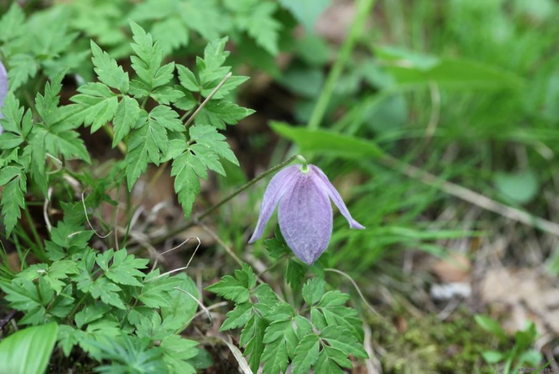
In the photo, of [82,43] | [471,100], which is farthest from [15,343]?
[471,100]

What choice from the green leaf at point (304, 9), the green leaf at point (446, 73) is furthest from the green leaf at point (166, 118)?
the green leaf at point (446, 73)

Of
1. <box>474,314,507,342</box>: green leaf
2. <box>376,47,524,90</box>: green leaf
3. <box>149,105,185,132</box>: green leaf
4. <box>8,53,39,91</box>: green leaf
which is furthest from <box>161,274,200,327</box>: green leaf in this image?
<box>376,47,524,90</box>: green leaf

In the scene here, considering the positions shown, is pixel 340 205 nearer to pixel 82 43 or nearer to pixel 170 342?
pixel 170 342

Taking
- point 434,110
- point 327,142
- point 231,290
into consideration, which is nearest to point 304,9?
point 327,142

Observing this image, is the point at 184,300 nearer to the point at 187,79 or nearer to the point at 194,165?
the point at 194,165

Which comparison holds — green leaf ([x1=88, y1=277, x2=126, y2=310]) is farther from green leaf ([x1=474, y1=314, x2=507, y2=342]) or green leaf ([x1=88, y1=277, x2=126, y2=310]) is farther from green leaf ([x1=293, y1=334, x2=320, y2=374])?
green leaf ([x1=474, y1=314, x2=507, y2=342])

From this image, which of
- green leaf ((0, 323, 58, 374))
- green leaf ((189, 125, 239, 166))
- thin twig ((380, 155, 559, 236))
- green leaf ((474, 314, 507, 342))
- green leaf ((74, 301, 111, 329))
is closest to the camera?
green leaf ((0, 323, 58, 374))

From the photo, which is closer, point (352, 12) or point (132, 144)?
point (132, 144)
